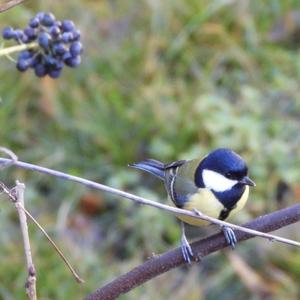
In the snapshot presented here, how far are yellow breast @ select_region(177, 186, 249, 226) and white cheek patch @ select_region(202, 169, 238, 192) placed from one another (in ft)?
0.05

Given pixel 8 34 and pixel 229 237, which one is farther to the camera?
pixel 8 34

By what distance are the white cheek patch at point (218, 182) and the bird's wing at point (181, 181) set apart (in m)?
0.04

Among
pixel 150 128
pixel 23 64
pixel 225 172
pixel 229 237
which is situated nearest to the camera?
pixel 229 237

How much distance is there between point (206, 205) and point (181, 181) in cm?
15

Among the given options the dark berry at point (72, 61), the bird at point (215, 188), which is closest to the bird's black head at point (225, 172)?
the bird at point (215, 188)

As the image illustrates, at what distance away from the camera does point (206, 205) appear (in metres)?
1.54

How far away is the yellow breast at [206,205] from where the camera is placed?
1.50 metres

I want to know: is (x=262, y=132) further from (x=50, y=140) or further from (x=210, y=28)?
(x=50, y=140)

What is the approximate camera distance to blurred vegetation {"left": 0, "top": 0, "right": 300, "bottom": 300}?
278 centimetres

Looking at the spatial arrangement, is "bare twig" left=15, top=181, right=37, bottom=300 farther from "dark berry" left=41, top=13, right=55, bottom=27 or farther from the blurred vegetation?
the blurred vegetation

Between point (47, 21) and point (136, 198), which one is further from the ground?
point (47, 21)

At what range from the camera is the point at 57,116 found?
3139mm

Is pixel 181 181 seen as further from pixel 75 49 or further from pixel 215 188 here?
pixel 75 49

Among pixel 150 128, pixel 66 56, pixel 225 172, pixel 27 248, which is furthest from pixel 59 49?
pixel 150 128
